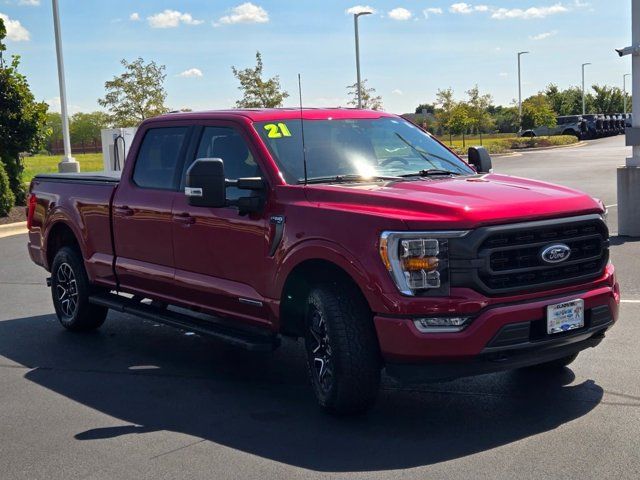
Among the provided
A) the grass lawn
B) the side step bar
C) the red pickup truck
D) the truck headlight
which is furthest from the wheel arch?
the grass lawn

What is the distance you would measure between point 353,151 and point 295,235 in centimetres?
108

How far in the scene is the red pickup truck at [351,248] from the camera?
495 cm

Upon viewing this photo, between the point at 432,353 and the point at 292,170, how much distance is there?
1.81 m

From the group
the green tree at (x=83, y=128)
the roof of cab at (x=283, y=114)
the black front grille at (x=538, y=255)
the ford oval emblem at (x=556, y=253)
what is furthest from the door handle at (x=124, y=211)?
the green tree at (x=83, y=128)

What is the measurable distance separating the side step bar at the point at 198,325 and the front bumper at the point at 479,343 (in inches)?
45.8

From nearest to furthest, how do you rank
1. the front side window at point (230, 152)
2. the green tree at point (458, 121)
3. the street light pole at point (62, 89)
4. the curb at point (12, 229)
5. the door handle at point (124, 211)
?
the front side window at point (230, 152)
the door handle at point (124, 211)
the curb at point (12, 229)
the street light pole at point (62, 89)
the green tree at point (458, 121)

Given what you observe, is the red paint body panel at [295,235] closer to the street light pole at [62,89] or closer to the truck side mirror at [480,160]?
the truck side mirror at [480,160]

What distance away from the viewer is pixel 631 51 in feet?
39.9

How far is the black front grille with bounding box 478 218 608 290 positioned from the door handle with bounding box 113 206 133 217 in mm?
3483

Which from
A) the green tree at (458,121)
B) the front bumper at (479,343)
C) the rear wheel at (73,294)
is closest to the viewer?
the front bumper at (479,343)

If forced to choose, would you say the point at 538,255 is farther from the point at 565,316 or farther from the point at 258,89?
the point at 258,89

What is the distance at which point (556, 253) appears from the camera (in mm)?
5184

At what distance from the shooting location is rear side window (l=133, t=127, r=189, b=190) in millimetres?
7074

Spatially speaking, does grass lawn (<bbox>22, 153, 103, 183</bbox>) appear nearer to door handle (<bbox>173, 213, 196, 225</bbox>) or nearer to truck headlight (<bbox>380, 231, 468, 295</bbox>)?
door handle (<bbox>173, 213, 196, 225</bbox>)
